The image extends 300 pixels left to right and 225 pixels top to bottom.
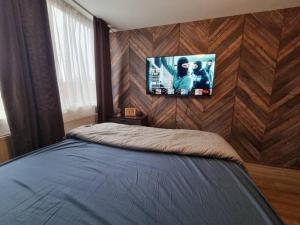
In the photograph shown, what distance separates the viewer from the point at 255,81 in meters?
2.43

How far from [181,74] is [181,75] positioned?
0.02 m

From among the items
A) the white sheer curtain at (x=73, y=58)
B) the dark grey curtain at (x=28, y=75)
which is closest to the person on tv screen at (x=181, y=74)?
the white sheer curtain at (x=73, y=58)

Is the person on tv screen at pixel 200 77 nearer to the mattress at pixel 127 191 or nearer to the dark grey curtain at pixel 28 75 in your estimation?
the mattress at pixel 127 191

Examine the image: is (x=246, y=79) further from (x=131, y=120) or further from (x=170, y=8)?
(x=131, y=120)

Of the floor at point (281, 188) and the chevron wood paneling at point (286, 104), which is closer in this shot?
the floor at point (281, 188)

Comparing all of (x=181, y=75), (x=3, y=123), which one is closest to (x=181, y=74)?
(x=181, y=75)

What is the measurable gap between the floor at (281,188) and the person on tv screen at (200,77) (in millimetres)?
1511

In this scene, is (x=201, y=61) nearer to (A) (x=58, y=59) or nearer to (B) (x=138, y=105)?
(B) (x=138, y=105)

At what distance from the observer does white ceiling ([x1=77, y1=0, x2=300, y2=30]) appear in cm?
206

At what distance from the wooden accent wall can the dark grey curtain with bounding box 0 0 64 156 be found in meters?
1.60

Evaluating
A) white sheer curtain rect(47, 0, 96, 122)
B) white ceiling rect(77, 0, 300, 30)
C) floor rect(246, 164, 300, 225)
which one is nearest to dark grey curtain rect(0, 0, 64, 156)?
white sheer curtain rect(47, 0, 96, 122)

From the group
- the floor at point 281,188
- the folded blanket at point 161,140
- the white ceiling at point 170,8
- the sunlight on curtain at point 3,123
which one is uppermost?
the white ceiling at point 170,8

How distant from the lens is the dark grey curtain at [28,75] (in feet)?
4.85

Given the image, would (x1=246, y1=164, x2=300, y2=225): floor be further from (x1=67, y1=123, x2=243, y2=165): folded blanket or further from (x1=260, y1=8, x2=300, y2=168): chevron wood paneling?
(x1=67, y1=123, x2=243, y2=165): folded blanket
